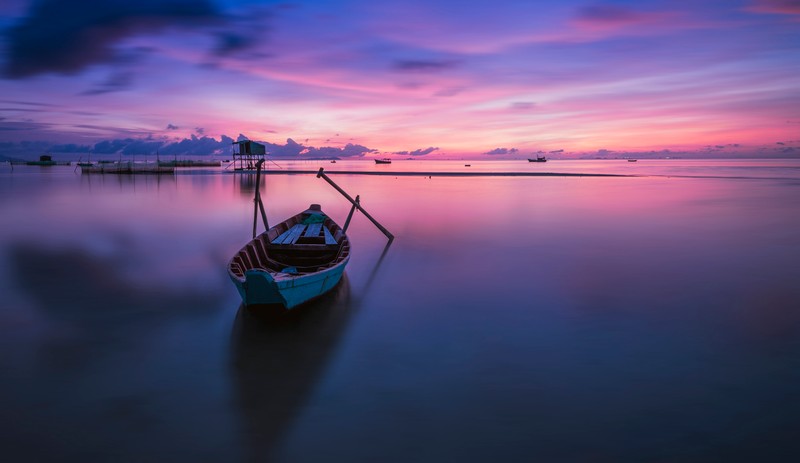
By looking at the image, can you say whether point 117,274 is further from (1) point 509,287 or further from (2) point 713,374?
(2) point 713,374

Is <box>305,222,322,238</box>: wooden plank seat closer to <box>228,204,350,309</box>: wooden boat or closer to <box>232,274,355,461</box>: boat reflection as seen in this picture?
<box>228,204,350,309</box>: wooden boat

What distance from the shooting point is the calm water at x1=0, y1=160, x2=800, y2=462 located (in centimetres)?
477

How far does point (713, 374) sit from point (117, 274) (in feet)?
42.4

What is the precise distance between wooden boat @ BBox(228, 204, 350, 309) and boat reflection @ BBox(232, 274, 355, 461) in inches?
15.5

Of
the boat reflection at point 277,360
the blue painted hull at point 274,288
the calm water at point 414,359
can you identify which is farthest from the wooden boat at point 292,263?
the calm water at point 414,359

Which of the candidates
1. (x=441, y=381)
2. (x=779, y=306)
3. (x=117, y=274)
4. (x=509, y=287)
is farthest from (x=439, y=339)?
(x=117, y=274)

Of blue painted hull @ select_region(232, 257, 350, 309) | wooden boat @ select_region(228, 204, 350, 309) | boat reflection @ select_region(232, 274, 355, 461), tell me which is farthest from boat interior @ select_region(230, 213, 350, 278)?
boat reflection @ select_region(232, 274, 355, 461)

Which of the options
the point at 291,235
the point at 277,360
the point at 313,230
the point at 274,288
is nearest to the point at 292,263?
the point at 291,235

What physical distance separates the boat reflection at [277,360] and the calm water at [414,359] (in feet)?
0.10

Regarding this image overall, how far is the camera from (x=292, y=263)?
34.3ft

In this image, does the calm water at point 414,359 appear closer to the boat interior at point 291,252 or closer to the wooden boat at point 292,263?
the wooden boat at point 292,263

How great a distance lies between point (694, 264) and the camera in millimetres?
13031

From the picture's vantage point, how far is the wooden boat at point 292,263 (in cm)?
704

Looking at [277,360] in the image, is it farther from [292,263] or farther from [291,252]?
[291,252]
